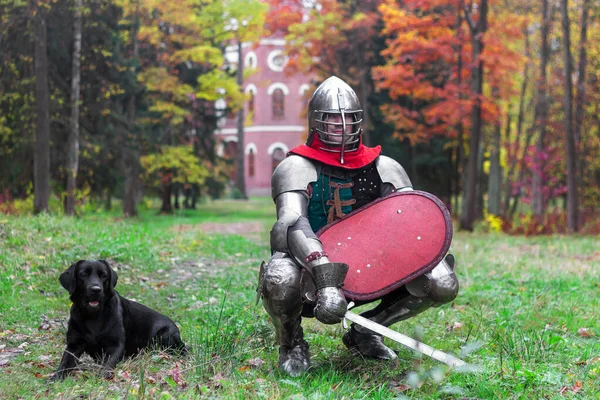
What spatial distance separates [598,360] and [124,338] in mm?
3201

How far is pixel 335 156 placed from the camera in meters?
5.12

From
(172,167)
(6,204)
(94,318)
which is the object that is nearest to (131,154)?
(6,204)

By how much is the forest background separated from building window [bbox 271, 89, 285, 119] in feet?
59.8

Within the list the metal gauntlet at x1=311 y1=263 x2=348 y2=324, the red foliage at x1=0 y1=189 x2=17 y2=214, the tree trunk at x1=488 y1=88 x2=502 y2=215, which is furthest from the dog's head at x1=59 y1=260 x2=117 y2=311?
the tree trunk at x1=488 y1=88 x2=502 y2=215

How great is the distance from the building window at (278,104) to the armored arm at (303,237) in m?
44.3

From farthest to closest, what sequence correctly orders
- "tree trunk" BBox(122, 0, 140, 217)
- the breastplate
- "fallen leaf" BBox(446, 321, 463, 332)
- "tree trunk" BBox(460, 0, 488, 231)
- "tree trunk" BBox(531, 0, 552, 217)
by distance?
"tree trunk" BBox(122, 0, 140, 217) < "tree trunk" BBox(531, 0, 552, 217) < "tree trunk" BBox(460, 0, 488, 231) < "fallen leaf" BBox(446, 321, 463, 332) < the breastplate

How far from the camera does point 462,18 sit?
20.6 metres

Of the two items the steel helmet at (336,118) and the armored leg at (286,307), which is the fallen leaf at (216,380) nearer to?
the armored leg at (286,307)

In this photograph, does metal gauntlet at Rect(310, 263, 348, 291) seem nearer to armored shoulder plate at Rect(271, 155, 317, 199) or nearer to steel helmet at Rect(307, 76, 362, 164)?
armored shoulder plate at Rect(271, 155, 317, 199)

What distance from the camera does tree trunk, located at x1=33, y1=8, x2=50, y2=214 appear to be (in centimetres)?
1476

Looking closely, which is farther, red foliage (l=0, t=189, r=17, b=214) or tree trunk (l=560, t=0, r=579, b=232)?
tree trunk (l=560, t=0, r=579, b=232)

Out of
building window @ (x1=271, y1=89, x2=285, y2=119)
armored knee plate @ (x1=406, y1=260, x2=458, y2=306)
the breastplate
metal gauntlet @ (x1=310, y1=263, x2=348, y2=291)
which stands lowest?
armored knee plate @ (x1=406, y1=260, x2=458, y2=306)

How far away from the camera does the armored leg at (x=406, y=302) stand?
469 centimetres

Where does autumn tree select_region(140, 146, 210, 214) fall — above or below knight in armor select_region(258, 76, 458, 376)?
below
